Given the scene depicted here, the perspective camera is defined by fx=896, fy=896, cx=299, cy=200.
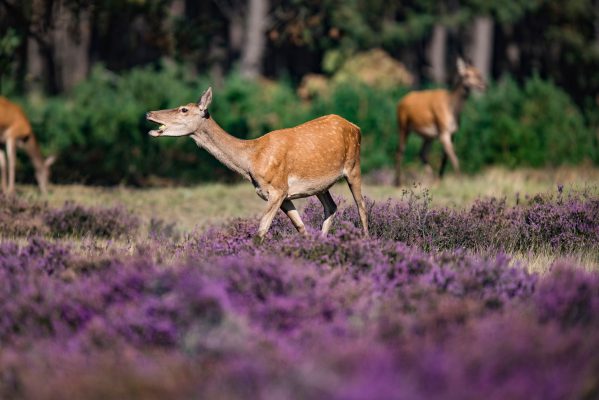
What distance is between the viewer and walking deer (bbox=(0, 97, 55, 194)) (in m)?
15.2

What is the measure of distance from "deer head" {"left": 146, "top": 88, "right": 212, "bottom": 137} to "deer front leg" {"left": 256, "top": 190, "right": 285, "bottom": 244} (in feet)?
3.42

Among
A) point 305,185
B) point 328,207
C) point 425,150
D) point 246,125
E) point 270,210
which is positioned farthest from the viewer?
point 246,125

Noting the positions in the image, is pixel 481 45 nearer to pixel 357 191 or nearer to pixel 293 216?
pixel 357 191

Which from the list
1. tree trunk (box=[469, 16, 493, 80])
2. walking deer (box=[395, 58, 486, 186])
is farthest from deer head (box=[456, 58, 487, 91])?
tree trunk (box=[469, 16, 493, 80])

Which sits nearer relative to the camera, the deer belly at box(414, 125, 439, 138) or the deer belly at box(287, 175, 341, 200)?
the deer belly at box(287, 175, 341, 200)

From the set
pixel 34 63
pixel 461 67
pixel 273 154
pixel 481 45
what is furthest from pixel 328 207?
pixel 34 63

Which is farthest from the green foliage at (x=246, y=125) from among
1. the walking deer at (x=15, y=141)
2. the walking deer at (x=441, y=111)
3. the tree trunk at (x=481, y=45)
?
the tree trunk at (x=481, y=45)

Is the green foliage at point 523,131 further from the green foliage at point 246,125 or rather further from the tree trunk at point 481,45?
the tree trunk at point 481,45

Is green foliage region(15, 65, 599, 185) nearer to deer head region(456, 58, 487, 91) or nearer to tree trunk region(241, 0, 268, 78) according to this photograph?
deer head region(456, 58, 487, 91)

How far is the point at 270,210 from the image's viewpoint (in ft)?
28.5

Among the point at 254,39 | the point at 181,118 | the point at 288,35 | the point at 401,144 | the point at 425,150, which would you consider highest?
the point at 181,118

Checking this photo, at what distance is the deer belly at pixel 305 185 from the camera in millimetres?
9023

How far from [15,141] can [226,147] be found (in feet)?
25.7

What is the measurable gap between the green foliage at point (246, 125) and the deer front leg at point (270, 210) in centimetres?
904
